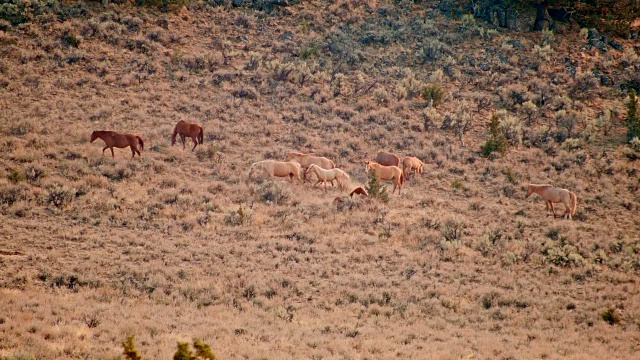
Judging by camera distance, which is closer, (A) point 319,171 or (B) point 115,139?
(A) point 319,171

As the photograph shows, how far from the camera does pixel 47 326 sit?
33.1ft

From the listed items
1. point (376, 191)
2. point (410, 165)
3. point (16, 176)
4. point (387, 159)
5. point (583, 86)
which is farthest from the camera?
point (583, 86)

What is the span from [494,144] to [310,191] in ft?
36.5

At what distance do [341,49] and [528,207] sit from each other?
20.1 m

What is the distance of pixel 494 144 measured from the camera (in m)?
27.5

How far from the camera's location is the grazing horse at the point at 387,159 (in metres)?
24.9

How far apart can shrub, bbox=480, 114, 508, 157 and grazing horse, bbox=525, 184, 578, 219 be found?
17.5ft

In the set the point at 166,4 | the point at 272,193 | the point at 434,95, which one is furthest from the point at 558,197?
the point at 166,4

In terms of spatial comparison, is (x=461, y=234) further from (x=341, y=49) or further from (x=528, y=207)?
(x=341, y=49)

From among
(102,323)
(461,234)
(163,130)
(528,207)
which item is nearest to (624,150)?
(528,207)

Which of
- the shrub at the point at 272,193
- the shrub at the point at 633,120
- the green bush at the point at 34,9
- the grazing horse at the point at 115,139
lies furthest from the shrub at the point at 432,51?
the green bush at the point at 34,9

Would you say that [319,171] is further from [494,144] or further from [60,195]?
[494,144]

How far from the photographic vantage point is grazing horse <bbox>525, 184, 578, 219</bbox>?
70.5 feet

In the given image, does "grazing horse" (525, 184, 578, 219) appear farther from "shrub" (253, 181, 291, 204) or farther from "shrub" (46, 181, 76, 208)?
"shrub" (46, 181, 76, 208)
